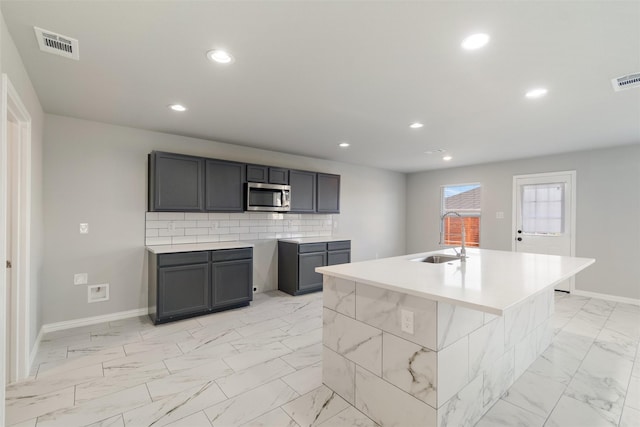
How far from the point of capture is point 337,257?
5059 mm

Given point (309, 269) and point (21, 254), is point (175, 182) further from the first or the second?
point (309, 269)

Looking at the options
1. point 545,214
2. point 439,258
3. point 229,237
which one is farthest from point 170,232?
point 545,214

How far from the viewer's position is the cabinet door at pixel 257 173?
171 inches

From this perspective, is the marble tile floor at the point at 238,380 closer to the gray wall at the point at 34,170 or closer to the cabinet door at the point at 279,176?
the gray wall at the point at 34,170

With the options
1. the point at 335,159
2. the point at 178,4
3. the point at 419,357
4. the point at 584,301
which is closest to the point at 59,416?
the point at 419,357

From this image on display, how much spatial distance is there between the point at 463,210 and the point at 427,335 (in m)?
5.45

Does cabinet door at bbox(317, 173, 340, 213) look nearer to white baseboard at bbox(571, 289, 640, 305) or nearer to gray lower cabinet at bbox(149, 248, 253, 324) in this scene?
gray lower cabinet at bbox(149, 248, 253, 324)

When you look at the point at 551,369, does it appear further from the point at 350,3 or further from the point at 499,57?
the point at 350,3

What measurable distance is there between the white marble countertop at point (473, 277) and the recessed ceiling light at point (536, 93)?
1.47m

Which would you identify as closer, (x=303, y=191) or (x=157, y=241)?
(x=157, y=241)

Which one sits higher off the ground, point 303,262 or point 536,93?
point 536,93

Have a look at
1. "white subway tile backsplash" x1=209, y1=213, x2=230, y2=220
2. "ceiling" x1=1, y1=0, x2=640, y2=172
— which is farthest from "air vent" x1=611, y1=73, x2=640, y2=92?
"white subway tile backsplash" x1=209, y1=213, x2=230, y2=220

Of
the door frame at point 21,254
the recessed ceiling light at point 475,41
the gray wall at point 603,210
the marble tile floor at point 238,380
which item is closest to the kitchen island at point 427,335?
the marble tile floor at point 238,380

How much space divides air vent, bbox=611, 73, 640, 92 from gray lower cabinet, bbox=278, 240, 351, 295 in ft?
12.2
